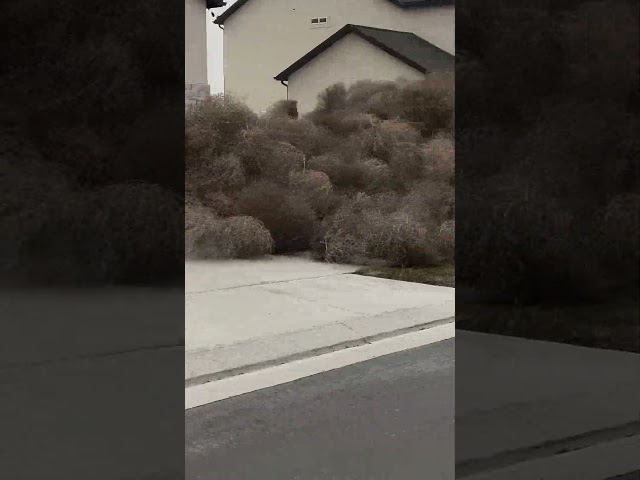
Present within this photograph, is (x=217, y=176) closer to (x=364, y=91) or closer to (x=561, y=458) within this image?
(x=364, y=91)

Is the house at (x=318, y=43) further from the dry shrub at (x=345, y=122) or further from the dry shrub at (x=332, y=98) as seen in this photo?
the dry shrub at (x=345, y=122)

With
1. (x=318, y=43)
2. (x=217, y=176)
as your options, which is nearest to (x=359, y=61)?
(x=318, y=43)

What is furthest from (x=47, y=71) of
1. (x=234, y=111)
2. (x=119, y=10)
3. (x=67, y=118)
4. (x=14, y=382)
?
(x=234, y=111)

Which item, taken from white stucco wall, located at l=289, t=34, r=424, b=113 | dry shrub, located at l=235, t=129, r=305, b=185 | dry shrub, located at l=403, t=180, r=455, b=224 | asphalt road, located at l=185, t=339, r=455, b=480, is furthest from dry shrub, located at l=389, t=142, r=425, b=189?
asphalt road, located at l=185, t=339, r=455, b=480

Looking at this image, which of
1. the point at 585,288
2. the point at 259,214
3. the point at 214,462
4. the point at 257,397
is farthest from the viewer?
the point at 259,214

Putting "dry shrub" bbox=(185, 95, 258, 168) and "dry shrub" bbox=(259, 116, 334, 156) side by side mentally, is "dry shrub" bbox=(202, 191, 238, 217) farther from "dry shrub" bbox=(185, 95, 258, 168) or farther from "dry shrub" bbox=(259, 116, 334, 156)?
"dry shrub" bbox=(259, 116, 334, 156)

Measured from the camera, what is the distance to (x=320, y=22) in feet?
53.2

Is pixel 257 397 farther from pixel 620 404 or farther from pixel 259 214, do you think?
pixel 259 214

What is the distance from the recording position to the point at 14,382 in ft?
7.79

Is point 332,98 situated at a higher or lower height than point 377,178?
higher

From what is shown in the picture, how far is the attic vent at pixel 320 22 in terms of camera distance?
1614 centimetres

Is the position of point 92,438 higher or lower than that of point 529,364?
lower

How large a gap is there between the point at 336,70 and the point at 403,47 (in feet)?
5.76

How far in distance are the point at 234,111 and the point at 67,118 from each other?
10.8 meters
